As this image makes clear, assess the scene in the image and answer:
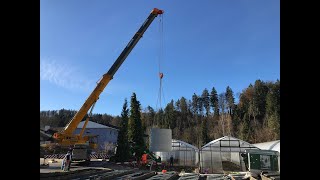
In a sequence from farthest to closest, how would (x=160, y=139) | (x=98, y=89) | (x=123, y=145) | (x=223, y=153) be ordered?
1. (x=123, y=145)
2. (x=223, y=153)
3. (x=98, y=89)
4. (x=160, y=139)

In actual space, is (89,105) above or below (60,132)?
above

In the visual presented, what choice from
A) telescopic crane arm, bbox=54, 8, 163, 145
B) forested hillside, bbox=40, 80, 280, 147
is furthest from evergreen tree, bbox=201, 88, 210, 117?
telescopic crane arm, bbox=54, 8, 163, 145

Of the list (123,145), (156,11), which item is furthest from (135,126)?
(156,11)

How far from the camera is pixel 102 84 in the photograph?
24703 mm

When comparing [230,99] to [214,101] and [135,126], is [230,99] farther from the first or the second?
[135,126]

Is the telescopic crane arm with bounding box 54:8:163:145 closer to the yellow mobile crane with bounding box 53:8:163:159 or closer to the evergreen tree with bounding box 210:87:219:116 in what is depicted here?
the yellow mobile crane with bounding box 53:8:163:159

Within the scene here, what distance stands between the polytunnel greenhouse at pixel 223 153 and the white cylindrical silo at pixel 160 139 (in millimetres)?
20678

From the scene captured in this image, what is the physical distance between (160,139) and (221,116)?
217ft

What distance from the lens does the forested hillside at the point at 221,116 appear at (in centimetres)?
6084

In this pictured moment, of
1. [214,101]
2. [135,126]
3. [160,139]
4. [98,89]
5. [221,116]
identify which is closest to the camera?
[160,139]
